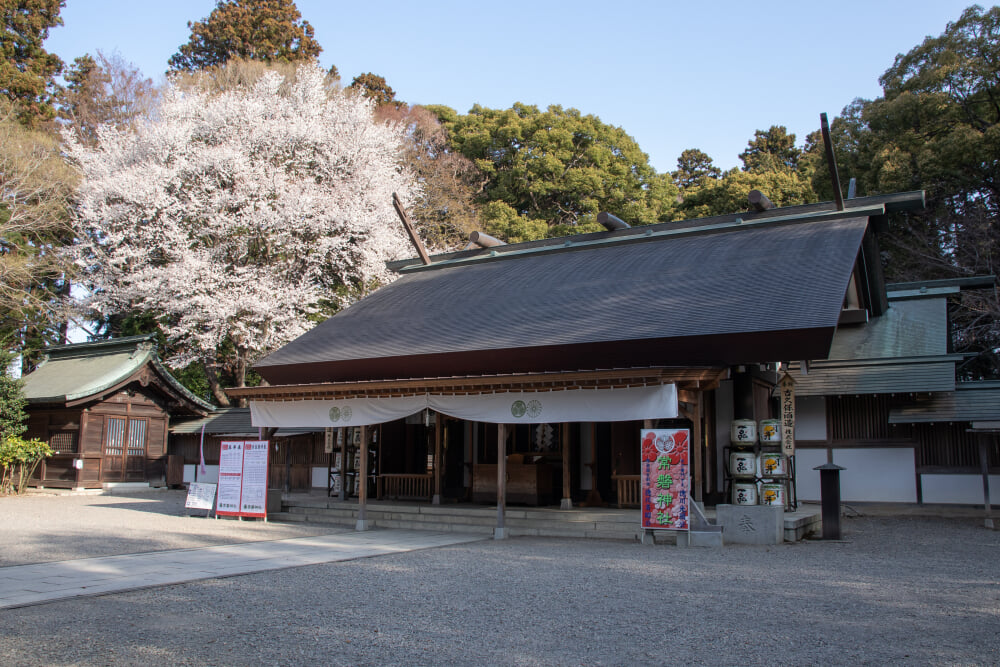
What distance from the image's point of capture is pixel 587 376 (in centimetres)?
1005

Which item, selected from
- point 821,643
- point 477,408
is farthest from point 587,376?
point 821,643

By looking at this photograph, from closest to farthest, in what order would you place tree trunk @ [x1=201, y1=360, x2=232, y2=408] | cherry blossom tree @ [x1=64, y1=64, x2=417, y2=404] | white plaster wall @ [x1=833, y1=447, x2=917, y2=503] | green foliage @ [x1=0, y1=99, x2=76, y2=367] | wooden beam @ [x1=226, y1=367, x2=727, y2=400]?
wooden beam @ [x1=226, y1=367, x2=727, y2=400], white plaster wall @ [x1=833, y1=447, x2=917, y2=503], cherry blossom tree @ [x1=64, y1=64, x2=417, y2=404], green foliage @ [x1=0, y1=99, x2=76, y2=367], tree trunk @ [x1=201, y1=360, x2=232, y2=408]

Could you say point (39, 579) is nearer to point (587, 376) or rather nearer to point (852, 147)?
point (587, 376)

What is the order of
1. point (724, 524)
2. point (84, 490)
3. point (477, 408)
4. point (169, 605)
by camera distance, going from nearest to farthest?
1. point (169, 605)
2. point (724, 524)
3. point (477, 408)
4. point (84, 490)

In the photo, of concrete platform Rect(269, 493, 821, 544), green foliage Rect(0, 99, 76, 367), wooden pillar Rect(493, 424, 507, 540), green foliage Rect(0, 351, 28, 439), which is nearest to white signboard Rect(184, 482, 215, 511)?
concrete platform Rect(269, 493, 821, 544)

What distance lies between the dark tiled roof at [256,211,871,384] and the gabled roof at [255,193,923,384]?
3 centimetres

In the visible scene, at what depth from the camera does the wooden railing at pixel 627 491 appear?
12023 millimetres

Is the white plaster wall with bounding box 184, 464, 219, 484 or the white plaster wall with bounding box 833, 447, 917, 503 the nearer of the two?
the white plaster wall with bounding box 833, 447, 917, 503

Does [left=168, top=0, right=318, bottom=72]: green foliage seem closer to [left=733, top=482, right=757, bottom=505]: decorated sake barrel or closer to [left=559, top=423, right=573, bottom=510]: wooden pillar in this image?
[left=559, top=423, right=573, bottom=510]: wooden pillar

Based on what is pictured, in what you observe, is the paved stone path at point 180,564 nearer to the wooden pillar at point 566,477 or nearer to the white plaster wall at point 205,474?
the wooden pillar at point 566,477

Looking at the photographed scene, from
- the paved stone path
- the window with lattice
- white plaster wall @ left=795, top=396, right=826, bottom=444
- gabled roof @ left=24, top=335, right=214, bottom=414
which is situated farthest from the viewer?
the window with lattice

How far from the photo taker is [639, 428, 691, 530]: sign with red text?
9.54m

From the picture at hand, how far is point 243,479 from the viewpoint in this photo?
1310 cm

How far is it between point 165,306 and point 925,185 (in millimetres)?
21095
